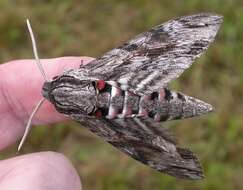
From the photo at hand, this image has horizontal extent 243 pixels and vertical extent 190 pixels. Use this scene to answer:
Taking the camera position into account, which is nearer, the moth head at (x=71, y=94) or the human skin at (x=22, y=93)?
the moth head at (x=71, y=94)

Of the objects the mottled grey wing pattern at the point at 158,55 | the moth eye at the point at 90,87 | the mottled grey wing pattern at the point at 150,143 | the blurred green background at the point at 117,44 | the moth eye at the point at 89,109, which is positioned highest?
the mottled grey wing pattern at the point at 158,55

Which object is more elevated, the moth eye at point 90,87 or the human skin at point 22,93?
the moth eye at point 90,87

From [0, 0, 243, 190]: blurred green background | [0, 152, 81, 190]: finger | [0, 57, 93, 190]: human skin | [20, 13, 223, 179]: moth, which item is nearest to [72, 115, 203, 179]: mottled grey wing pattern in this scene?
[20, 13, 223, 179]: moth

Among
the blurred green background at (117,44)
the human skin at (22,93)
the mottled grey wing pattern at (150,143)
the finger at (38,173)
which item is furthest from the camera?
the blurred green background at (117,44)

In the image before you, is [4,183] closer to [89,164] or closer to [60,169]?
[60,169]

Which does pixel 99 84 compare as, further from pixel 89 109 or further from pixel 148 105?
pixel 148 105

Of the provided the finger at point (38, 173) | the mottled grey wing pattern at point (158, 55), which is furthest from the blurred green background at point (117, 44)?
the finger at point (38, 173)

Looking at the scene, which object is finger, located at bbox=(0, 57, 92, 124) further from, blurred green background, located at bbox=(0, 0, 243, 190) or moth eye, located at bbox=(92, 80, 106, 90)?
blurred green background, located at bbox=(0, 0, 243, 190)

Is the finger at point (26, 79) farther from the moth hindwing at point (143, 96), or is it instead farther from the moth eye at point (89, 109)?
the moth eye at point (89, 109)
